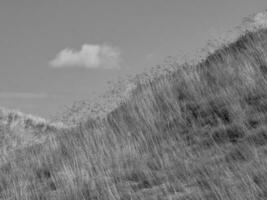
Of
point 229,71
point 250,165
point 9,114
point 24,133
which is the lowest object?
point 250,165

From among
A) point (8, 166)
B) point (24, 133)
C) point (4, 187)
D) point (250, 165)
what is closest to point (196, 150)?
point (250, 165)

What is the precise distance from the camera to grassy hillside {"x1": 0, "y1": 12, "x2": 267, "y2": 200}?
3.02m

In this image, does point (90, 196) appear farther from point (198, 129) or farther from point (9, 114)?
point (9, 114)

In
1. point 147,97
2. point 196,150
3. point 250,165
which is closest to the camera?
point 250,165

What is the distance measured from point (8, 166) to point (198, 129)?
322 centimetres

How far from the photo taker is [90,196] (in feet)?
11.5

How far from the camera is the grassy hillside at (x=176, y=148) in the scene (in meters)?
3.02

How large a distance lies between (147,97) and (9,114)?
6392mm

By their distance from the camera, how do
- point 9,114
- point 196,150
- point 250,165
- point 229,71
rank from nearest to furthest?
point 250,165 < point 196,150 < point 229,71 < point 9,114

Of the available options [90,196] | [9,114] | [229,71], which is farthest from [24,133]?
[90,196]

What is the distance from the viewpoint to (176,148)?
156 inches

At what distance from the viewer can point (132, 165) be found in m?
3.99

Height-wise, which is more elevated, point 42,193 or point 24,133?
point 24,133

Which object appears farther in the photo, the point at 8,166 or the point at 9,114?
the point at 9,114
